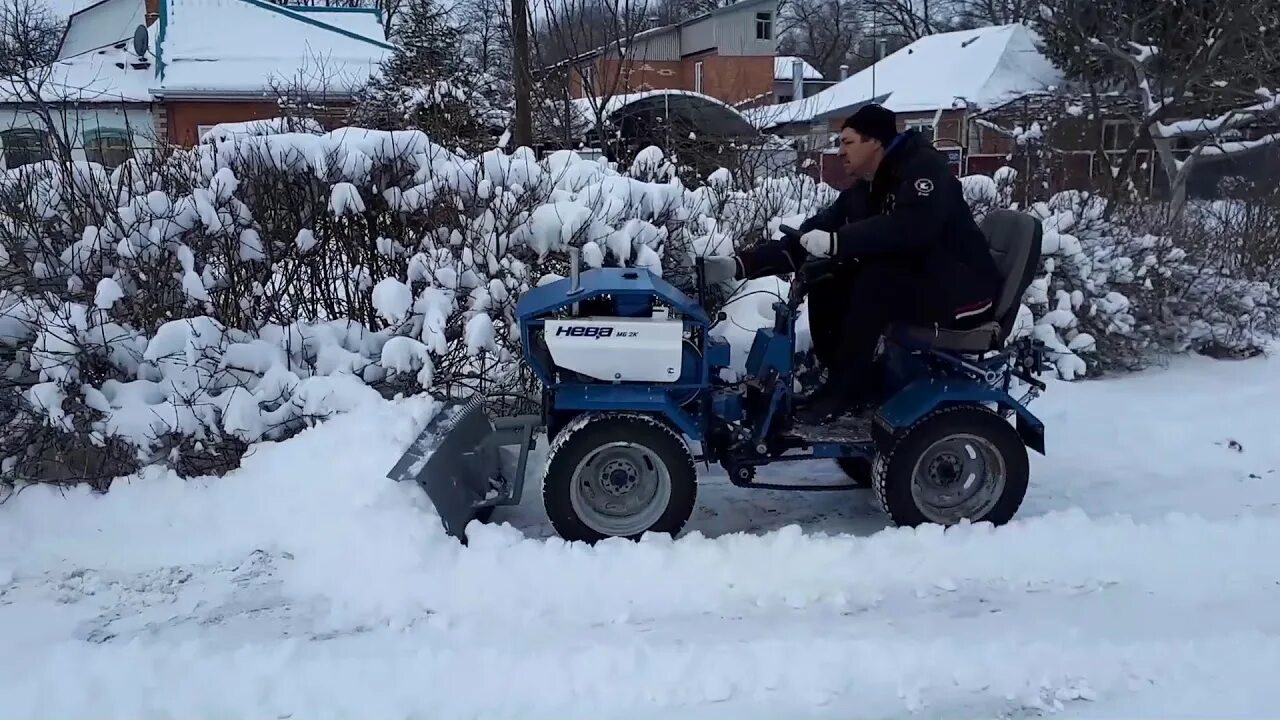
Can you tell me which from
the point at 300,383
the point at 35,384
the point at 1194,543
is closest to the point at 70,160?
the point at 35,384

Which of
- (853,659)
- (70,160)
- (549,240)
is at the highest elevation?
(70,160)

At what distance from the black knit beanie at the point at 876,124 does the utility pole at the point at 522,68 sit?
5.38m

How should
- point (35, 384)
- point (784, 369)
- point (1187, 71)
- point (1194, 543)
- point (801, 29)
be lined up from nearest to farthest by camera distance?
point (1194, 543) → point (784, 369) → point (35, 384) → point (1187, 71) → point (801, 29)

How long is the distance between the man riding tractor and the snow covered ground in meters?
0.77

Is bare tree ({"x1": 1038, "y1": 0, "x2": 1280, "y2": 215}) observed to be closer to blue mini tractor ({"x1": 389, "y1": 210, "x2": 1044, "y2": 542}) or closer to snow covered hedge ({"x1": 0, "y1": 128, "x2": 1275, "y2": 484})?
blue mini tractor ({"x1": 389, "y1": 210, "x2": 1044, "y2": 542})

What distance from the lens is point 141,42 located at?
24.3m

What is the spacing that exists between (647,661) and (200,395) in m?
2.77

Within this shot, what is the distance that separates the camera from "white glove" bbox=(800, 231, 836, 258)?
3.95 metres

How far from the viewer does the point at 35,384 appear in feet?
15.4

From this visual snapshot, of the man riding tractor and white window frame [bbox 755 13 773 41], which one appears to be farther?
white window frame [bbox 755 13 773 41]

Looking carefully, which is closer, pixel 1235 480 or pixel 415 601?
pixel 415 601

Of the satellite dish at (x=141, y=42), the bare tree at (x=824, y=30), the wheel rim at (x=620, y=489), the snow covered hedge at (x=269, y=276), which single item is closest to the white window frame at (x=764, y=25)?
the bare tree at (x=824, y=30)

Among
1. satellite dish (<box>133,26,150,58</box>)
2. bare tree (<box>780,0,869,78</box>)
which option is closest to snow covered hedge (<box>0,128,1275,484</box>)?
satellite dish (<box>133,26,150,58</box>)

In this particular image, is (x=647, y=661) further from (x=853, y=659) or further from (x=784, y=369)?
(x=784, y=369)
